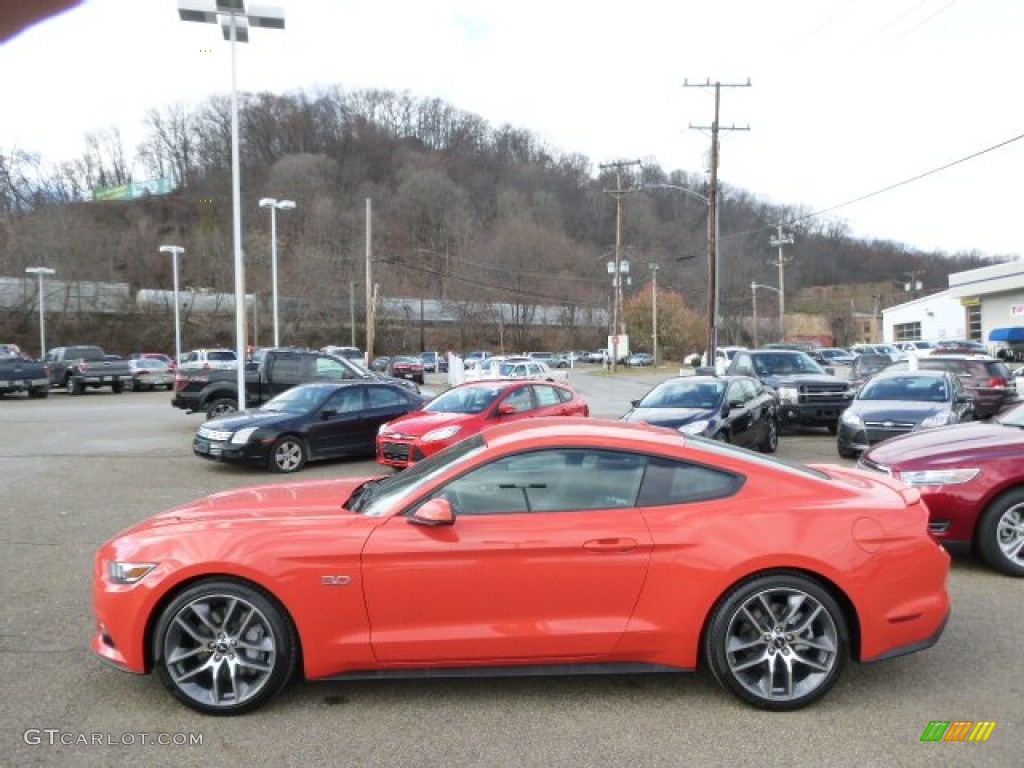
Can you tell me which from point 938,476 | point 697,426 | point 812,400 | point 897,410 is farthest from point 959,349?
point 938,476

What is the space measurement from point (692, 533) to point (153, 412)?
22441mm

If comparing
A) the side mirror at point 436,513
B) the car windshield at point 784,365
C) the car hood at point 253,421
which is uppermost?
the car windshield at point 784,365

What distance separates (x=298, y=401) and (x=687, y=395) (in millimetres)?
6414

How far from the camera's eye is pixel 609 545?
376 centimetres

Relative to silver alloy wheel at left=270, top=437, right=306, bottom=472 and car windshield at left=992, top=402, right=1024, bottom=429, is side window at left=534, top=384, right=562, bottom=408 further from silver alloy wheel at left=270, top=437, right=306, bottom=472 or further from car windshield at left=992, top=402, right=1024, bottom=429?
car windshield at left=992, top=402, right=1024, bottom=429

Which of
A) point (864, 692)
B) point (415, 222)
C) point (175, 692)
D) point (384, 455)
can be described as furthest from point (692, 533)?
point (415, 222)

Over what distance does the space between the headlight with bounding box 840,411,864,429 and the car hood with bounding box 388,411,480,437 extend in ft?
19.3

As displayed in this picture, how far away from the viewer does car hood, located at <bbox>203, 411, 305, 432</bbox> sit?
11852mm

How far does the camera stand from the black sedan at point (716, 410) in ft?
37.3

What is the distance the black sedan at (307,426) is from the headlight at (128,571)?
8.02 m

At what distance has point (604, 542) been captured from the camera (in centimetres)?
376

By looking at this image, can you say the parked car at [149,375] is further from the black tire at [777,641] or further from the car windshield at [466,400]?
the black tire at [777,641]

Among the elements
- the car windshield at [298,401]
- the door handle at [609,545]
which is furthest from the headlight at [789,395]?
the door handle at [609,545]

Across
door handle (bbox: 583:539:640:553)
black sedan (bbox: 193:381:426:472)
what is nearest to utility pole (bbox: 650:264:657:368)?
black sedan (bbox: 193:381:426:472)
